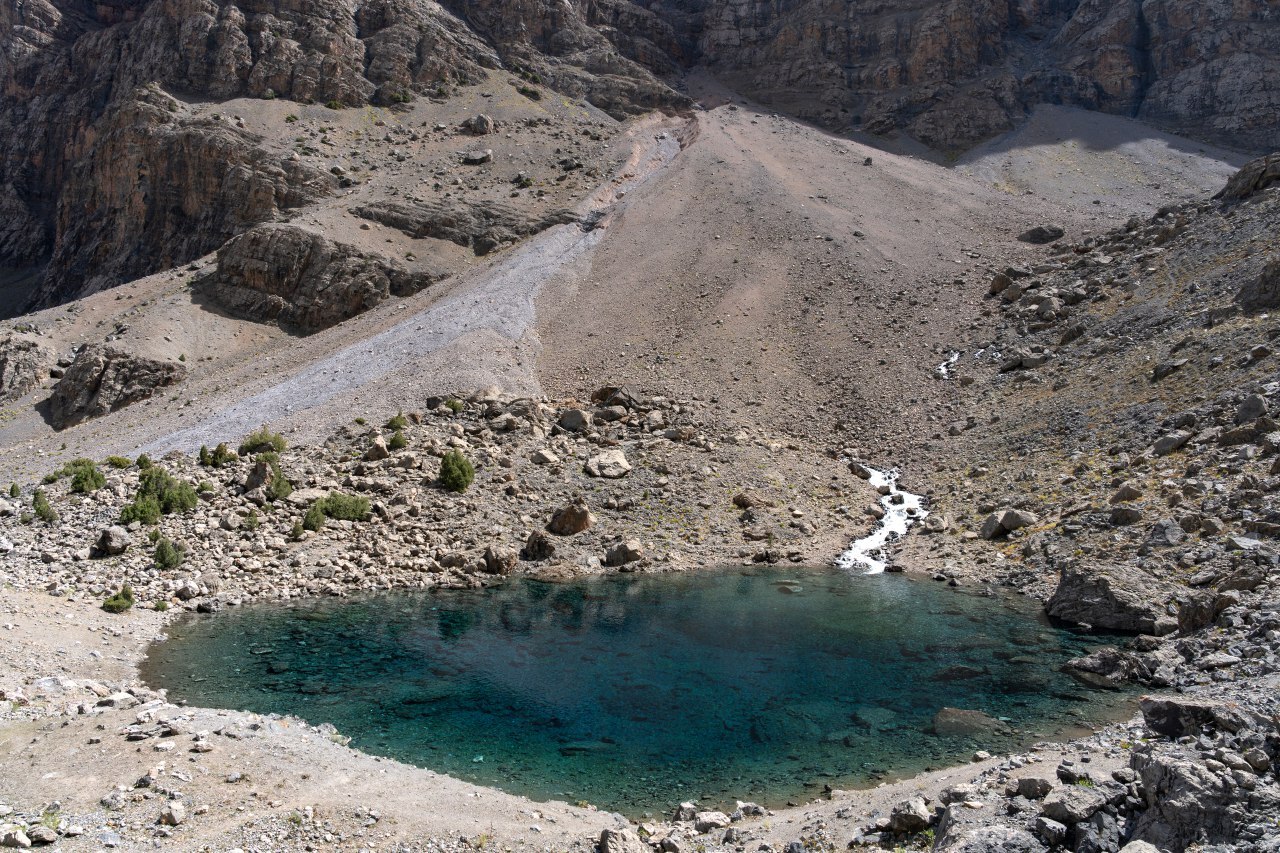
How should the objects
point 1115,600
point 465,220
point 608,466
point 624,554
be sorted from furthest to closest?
point 465,220
point 608,466
point 624,554
point 1115,600

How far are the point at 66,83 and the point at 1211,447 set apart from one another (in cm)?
10480

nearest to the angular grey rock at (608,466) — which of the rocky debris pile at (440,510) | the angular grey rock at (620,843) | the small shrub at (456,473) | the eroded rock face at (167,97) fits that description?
the rocky debris pile at (440,510)

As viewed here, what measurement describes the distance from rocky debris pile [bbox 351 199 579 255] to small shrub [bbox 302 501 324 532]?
36590 mm

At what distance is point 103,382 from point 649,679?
42643 millimetres

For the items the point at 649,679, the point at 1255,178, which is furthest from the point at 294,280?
the point at 1255,178

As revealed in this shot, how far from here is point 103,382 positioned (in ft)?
163

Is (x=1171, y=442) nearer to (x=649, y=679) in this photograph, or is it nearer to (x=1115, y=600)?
(x=1115, y=600)

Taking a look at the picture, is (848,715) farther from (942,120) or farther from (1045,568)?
(942,120)

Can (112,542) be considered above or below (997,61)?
below

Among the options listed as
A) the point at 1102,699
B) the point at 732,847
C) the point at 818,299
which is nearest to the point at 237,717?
the point at 732,847

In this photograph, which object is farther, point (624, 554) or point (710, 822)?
point (624, 554)

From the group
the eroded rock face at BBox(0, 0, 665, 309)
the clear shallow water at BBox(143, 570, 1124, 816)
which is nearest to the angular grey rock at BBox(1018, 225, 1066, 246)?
the clear shallow water at BBox(143, 570, 1124, 816)

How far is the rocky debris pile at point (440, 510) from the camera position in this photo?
27.9 metres

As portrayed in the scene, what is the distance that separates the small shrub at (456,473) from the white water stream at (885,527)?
48.9 ft
